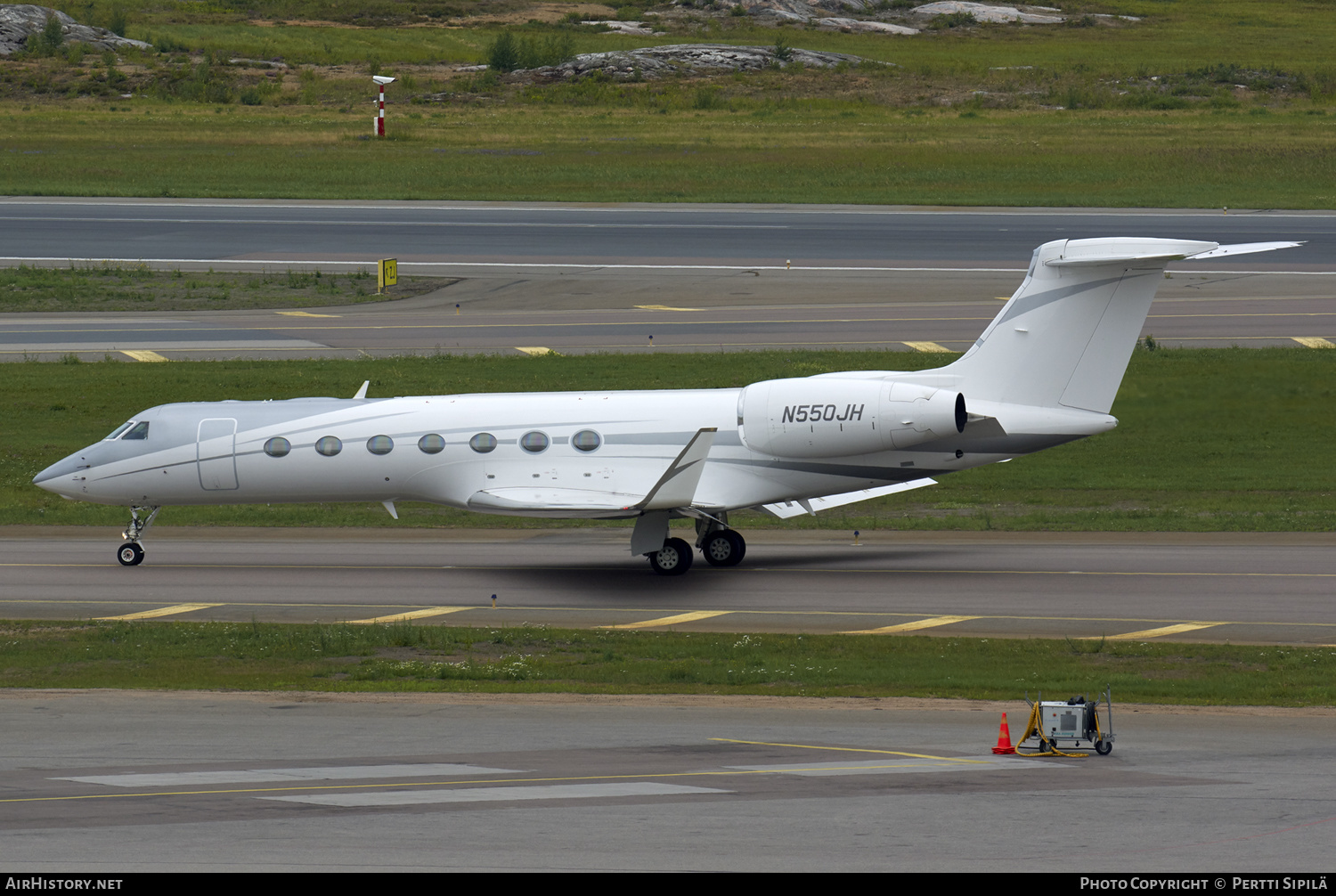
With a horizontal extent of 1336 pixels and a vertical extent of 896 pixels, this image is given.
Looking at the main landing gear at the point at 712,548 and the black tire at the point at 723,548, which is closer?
the main landing gear at the point at 712,548

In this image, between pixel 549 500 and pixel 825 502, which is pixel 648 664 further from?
pixel 825 502

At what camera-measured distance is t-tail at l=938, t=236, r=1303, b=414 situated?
90.2 feet

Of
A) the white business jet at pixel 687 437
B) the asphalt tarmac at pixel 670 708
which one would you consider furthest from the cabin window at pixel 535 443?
the asphalt tarmac at pixel 670 708

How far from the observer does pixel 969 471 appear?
125 feet

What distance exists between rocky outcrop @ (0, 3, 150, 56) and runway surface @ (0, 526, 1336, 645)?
93.4 meters

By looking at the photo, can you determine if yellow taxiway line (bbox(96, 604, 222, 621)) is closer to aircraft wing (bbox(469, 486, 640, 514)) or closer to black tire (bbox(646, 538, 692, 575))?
aircraft wing (bbox(469, 486, 640, 514))

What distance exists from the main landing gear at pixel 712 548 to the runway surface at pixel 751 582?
1.04 ft

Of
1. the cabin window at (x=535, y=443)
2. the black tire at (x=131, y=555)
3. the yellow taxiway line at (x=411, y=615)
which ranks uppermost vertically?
the cabin window at (x=535, y=443)

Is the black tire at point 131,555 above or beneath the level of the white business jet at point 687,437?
beneath

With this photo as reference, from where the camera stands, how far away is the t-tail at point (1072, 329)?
27.5 metres

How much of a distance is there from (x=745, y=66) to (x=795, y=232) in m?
Answer: 51.0

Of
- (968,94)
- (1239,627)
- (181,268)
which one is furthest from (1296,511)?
(968,94)

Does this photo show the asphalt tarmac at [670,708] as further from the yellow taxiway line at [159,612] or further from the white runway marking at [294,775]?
the yellow taxiway line at [159,612]

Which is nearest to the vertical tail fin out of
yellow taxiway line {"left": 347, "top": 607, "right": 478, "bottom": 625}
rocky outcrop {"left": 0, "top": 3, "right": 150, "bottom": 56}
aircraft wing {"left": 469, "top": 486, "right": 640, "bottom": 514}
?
aircraft wing {"left": 469, "top": 486, "right": 640, "bottom": 514}
